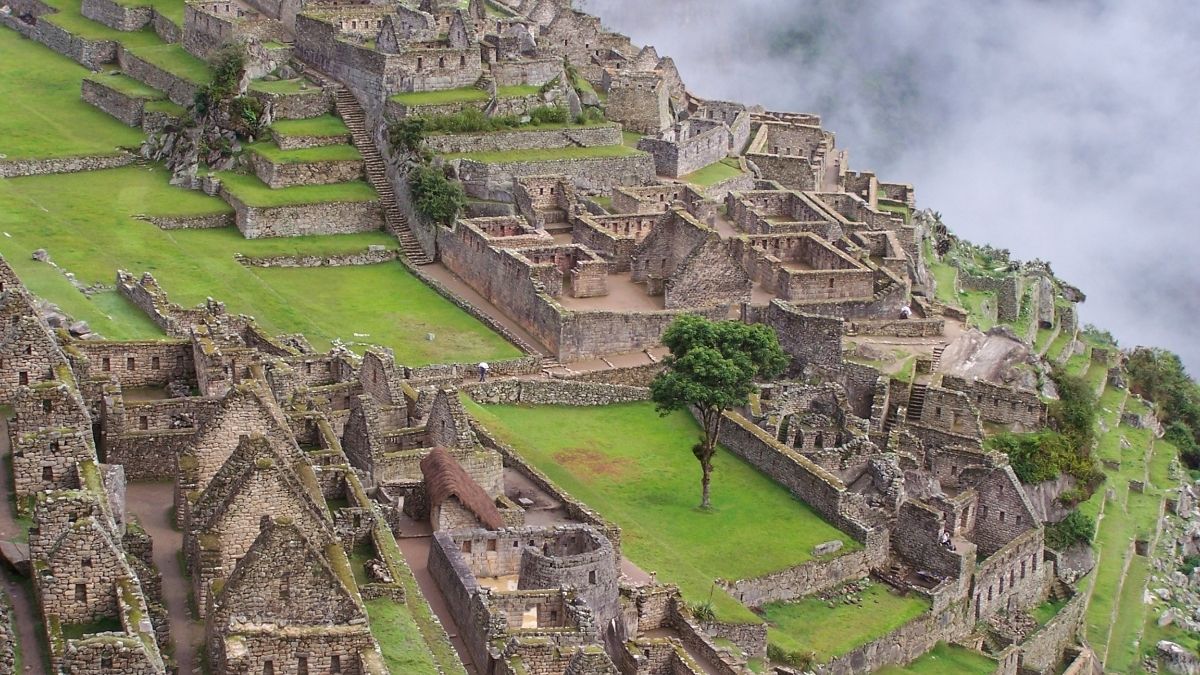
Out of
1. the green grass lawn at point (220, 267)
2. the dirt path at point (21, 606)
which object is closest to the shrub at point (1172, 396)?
the green grass lawn at point (220, 267)

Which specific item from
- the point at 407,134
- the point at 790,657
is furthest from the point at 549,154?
the point at 790,657

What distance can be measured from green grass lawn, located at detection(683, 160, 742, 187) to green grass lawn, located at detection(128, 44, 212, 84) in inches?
663

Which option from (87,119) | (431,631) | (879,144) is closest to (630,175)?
(87,119)

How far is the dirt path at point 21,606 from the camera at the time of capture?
23781 millimetres

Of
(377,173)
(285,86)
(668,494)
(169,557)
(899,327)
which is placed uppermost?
(285,86)

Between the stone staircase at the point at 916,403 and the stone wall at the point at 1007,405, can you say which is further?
the stone wall at the point at 1007,405

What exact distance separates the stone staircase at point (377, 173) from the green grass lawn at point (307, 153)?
413mm

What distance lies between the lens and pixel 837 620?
142 feet

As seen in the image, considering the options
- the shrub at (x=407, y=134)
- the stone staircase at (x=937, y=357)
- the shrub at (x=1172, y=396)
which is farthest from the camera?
the shrub at (x=1172, y=396)

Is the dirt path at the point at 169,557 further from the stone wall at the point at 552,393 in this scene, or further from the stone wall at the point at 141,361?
the stone wall at the point at 552,393

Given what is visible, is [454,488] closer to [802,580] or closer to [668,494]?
[802,580]

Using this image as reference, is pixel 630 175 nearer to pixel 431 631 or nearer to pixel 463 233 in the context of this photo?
pixel 463 233

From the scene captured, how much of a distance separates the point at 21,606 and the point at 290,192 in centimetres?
3834

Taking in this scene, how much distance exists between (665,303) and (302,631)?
31.4 m
